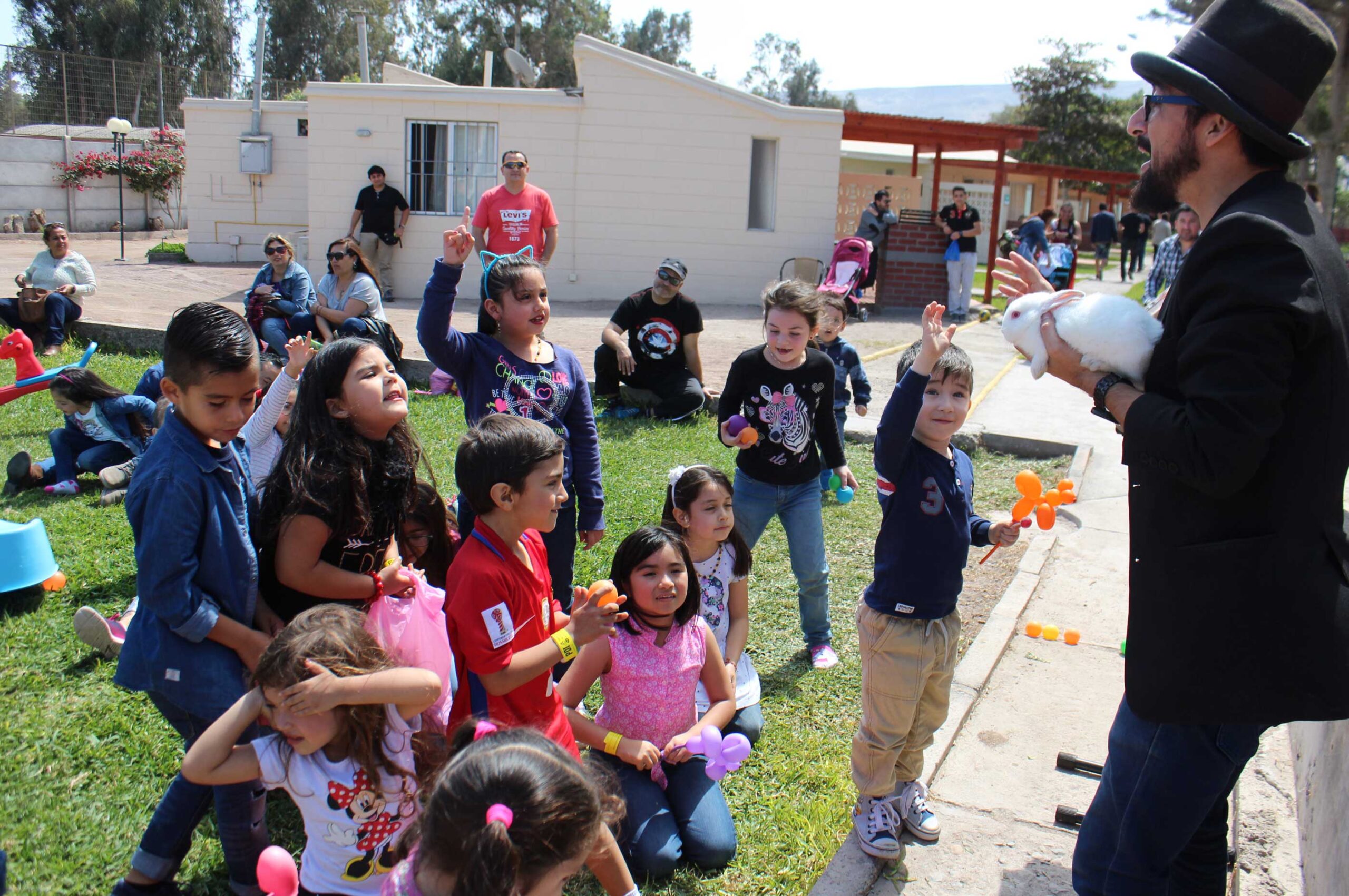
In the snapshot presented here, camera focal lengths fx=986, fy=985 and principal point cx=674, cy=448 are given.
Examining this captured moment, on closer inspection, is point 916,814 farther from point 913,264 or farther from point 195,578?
point 913,264

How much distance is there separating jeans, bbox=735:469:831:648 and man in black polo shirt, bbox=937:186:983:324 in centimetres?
1206

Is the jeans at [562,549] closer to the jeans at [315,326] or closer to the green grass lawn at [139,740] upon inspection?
the green grass lawn at [139,740]

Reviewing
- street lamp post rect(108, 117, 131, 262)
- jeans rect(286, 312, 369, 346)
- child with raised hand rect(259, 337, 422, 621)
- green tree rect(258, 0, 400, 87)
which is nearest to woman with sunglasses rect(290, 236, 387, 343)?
jeans rect(286, 312, 369, 346)

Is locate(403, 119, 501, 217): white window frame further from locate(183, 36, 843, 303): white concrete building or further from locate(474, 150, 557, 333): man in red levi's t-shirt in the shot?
locate(474, 150, 557, 333): man in red levi's t-shirt

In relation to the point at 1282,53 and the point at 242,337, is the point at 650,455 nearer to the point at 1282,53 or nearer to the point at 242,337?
the point at 242,337

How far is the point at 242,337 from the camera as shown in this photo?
8.90 feet

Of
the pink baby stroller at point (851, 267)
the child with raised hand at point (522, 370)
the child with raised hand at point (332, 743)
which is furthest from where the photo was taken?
the pink baby stroller at point (851, 267)

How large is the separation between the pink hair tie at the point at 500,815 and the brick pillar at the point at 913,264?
52.7ft

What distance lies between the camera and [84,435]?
6.35m

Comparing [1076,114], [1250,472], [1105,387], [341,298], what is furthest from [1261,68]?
[1076,114]

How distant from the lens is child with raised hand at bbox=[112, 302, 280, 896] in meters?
2.54

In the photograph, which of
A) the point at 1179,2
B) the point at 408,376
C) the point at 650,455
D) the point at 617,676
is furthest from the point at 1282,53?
the point at 1179,2

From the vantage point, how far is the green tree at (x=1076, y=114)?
39.2 m

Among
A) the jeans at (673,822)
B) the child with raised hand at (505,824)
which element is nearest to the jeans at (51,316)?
the jeans at (673,822)
